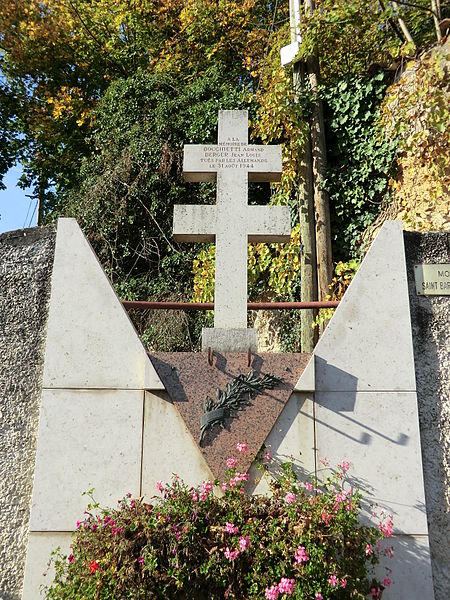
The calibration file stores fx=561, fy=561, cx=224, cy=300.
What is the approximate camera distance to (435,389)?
3.51 m

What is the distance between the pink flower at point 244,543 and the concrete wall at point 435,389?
1246 mm

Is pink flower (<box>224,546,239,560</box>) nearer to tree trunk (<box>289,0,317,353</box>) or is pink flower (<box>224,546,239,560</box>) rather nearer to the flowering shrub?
the flowering shrub

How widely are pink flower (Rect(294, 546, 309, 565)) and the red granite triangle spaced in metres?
0.67

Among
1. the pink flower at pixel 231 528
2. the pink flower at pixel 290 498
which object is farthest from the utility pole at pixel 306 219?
the pink flower at pixel 231 528

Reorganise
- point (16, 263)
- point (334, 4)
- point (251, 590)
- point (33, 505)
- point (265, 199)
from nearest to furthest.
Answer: point (251, 590) < point (33, 505) < point (16, 263) < point (334, 4) < point (265, 199)

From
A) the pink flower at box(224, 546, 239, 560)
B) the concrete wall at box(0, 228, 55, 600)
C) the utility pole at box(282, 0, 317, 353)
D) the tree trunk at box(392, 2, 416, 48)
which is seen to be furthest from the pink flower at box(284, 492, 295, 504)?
the tree trunk at box(392, 2, 416, 48)


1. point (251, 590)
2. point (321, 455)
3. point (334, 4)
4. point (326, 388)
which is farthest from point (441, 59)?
point (251, 590)

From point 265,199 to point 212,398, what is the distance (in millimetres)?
5606

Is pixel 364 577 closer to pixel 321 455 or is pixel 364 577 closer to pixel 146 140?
pixel 321 455

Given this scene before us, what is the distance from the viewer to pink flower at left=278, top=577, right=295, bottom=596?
8.43 ft

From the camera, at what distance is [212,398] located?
3.36 meters

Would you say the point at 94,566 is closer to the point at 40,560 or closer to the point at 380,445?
the point at 40,560

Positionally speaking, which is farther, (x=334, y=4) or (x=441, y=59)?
(x=334, y=4)

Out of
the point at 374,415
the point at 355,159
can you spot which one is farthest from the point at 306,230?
the point at 374,415
